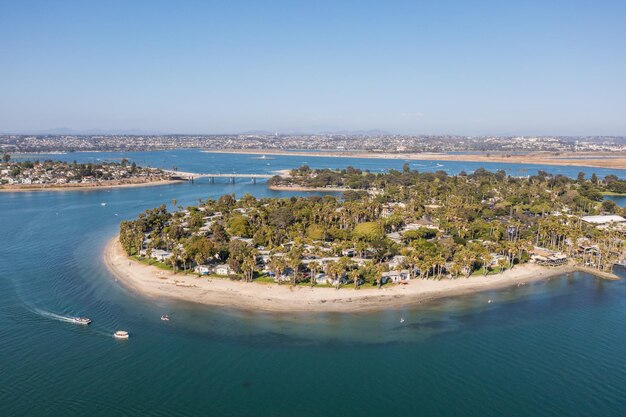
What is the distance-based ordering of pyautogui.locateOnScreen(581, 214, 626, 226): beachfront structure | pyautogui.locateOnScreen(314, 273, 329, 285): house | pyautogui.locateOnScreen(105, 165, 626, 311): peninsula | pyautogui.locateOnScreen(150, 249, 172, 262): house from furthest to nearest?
1. pyautogui.locateOnScreen(581, 214, 626, 226): beachfront structure
2. pyautogui.locateOnScreen(150, 249, 172, 262): house
3. pyautogui.locateOnScreen(314, 273, 329, 285): house
4. pyautogui.locateOnScreen(105, 165, 626, 311): peninsula

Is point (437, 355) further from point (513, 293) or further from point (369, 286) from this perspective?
point (513, 293)

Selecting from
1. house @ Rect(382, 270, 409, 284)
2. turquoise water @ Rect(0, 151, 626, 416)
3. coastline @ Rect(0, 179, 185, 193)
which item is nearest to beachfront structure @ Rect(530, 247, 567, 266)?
turquoise water @ Rect(0, 151, 626, 416)

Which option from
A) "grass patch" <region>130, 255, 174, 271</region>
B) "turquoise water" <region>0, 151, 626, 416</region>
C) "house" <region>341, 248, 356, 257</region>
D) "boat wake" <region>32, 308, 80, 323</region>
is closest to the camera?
"turquoise water" <region>0, 151, 626, 416</region>

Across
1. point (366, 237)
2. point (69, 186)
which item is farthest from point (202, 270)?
point (69, 186)

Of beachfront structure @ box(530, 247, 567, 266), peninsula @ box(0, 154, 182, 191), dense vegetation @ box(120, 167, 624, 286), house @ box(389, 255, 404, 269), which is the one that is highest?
peninsula @ box(0, 154, 182, 191)

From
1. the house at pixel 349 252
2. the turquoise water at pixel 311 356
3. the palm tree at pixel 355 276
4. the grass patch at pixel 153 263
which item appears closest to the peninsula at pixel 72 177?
the grass patch at pixel 153 263

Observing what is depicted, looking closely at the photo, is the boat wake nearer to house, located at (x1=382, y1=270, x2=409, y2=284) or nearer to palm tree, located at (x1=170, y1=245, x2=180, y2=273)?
palm tree, located at (x1=170, y1=245, x2=180, y2=273)
